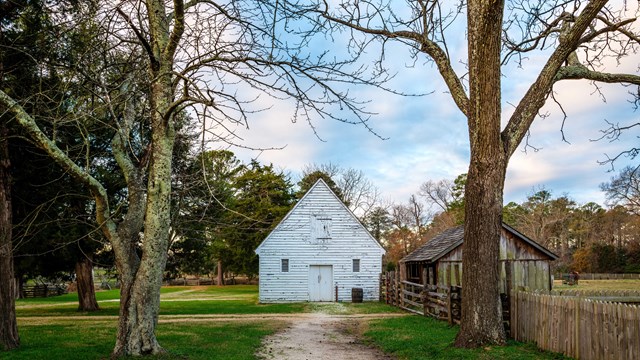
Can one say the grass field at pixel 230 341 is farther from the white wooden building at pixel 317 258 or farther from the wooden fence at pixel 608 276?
the wooden fence at pixel 608 276

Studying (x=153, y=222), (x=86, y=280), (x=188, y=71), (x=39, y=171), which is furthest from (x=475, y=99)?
(x=86, y=280)

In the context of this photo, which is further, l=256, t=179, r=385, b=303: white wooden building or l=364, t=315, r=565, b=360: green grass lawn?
l=256, t=179, r=385, b=303: white wooden building

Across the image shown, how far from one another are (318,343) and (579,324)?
6711 mm

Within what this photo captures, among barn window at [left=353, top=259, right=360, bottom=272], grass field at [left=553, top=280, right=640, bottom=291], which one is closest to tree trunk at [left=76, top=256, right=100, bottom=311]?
barn window at [left=353, top=259, right=360, bottom=272]

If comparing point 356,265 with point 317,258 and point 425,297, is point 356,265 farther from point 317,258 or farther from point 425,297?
point 425,297

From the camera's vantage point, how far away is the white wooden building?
32625 millimetres

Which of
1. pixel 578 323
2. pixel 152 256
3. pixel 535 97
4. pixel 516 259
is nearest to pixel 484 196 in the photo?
pixel 535 97

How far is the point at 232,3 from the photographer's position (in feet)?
28.1

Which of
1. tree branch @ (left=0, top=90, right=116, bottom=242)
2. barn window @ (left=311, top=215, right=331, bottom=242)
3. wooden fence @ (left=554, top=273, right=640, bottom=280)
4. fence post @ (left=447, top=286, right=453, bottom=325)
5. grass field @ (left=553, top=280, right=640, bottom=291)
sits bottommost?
wooden fence @ (left=554, top=273, right=640, bottom=280)

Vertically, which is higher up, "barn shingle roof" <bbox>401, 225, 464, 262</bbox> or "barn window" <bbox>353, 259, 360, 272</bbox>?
"barn shingle roof" <bbox>401, 225, 464, 262</bbox>

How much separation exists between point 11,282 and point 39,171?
535 centimetres

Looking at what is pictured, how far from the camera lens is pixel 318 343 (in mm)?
14156

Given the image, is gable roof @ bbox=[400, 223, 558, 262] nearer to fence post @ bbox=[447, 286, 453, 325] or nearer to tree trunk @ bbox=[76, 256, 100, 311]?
fence post @ bbox=[447, 286, 453, 325]

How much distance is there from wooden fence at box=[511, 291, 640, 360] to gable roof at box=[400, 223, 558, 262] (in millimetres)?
9558
